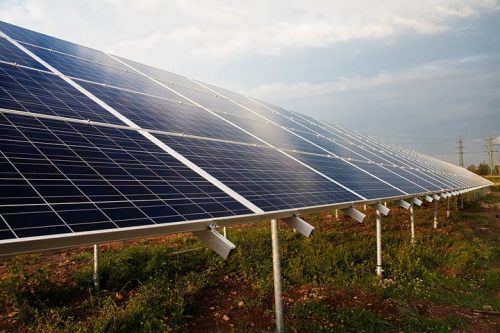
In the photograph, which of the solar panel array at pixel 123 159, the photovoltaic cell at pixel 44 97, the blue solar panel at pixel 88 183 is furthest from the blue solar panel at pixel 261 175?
the photovoltaic cell at pixel 44 97

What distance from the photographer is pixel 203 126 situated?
34.1ft


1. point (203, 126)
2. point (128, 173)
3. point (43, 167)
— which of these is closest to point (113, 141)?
point (128, 173)

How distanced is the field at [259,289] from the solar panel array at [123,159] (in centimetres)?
273

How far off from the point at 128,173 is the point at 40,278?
811 cm

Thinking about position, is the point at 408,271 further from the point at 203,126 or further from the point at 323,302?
the point at 203,126

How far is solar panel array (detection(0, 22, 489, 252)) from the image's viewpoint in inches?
168

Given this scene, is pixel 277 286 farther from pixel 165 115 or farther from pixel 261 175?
pixel 165 115

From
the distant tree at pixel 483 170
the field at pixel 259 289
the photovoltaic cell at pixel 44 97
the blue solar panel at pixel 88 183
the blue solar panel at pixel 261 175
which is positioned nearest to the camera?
the blue solar panel at pixel 88 183

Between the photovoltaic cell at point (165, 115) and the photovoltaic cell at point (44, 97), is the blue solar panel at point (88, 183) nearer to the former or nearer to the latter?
the photovoltaic cell at point (44, 97)

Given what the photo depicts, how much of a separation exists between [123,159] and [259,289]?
658 cm

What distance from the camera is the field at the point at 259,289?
8977mm

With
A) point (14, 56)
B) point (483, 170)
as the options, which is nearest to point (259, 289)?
point (14, 56)

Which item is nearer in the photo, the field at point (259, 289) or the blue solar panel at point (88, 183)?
the blue solar panel at point (88, 183)

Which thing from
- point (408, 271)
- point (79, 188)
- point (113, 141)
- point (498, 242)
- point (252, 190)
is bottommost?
point (498, 242)
